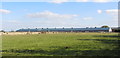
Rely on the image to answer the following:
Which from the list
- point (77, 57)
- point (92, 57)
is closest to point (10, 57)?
point (77, 57)

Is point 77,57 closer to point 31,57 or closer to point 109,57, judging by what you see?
point 109,57

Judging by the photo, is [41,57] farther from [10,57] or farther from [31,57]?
[10,57]

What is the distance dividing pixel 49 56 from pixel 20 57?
2.11m

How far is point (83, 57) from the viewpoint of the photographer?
54.5 ft

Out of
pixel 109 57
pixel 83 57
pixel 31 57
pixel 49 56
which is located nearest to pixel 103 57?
pixel 109 57

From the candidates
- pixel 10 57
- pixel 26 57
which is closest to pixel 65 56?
pixel 26 57

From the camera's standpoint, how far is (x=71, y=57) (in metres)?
16.7

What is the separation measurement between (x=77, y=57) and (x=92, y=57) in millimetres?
1058

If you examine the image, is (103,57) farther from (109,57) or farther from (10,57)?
(10,57)

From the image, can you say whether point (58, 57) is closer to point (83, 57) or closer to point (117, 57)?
point (83, 57)

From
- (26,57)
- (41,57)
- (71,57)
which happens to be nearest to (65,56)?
(71,57)

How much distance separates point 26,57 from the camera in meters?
16.8

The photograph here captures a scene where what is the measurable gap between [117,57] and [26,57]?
6.44 metres

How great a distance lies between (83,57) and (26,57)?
13.3 ft
